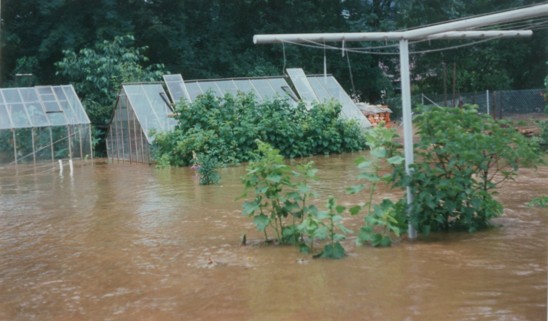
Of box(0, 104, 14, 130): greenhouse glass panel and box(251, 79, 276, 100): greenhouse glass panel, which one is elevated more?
box(251, 79, 276, 100): greenhouse glass panel

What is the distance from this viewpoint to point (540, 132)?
23.0 meters

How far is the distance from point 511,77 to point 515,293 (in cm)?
3672

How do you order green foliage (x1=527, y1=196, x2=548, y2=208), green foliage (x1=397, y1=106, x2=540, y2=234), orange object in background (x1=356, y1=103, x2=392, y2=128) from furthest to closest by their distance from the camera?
orange object in background (x1=356, y1=103, x2=392, y2=128), green foliage (x1=527, y1=196, x2=548, y2=208), green foliage (x1=397, y1=106, x2=540, y2=234)

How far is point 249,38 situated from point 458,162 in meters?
33.6

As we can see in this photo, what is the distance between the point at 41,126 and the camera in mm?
28438

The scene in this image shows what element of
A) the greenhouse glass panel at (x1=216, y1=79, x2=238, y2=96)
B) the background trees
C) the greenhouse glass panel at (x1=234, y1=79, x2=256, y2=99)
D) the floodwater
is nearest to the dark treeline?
the background trees

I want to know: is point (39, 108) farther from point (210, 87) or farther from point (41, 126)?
point (210, 87)

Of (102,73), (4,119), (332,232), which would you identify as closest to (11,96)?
(4,119)

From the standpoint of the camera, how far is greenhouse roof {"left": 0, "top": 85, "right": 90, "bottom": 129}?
2819cm

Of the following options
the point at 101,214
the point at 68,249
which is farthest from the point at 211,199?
the point at 68,249

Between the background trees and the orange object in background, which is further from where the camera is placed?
the background trees

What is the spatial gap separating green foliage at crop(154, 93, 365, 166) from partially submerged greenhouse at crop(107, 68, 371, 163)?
1.05 m

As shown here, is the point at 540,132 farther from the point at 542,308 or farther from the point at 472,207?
the point at 542,308

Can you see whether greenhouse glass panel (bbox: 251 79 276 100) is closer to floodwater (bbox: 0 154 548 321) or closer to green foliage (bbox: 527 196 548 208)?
floodwater (bbox: 0 154 548 321)
